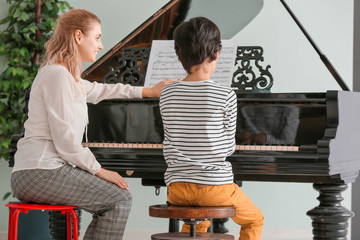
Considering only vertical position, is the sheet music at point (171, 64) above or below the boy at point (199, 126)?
above

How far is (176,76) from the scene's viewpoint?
3.27 metres

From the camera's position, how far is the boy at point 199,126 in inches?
90.5

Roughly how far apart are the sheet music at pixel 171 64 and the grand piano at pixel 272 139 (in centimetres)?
4

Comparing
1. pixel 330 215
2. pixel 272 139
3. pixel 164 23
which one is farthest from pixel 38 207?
pixel 164 23

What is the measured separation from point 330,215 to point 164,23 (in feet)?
4.40

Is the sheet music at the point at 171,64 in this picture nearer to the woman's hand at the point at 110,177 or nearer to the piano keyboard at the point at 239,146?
the piano keyboard at the point at 239,146

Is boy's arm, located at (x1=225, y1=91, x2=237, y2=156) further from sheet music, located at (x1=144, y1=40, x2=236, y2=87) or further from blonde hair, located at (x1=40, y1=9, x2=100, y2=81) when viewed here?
sheet music, located at (x1=144, y1=40, x2=236, y2=87)

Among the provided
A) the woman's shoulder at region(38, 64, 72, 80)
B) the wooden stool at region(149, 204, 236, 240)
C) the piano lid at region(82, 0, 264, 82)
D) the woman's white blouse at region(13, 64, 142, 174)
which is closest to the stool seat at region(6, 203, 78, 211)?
the woman's white blouse at region(13, 64, 142, 174)

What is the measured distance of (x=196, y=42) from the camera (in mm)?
2334

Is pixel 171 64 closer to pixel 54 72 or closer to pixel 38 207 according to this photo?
pixel 54 72

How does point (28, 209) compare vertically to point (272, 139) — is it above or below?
below

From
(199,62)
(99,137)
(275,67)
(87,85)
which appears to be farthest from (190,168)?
(275,67)

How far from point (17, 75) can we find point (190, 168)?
2.79 m

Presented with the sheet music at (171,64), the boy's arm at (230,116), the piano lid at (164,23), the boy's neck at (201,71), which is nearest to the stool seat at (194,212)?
the boy's arm at (230,116)
